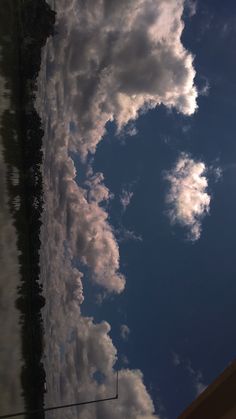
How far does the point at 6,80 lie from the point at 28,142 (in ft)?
27.1

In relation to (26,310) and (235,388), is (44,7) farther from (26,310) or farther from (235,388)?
(235,388)

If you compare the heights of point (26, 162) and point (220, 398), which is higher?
point (26, 162)

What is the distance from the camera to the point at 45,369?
52656 mm

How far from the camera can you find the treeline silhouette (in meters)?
47.6

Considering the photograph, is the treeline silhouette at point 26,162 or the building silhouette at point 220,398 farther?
the treeline silhouette at point 26,162

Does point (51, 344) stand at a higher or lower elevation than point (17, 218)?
lower

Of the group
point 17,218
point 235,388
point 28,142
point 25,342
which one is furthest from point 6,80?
point 235,388

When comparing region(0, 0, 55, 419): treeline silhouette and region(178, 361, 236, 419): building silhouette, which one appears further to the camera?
region(0, 0, 55, 419): treeline silhouette

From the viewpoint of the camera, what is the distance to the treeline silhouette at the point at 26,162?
156 feet

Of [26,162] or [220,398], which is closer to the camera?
[220,398]

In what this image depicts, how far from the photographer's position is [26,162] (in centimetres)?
4950

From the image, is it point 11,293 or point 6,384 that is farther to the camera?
point 11,293

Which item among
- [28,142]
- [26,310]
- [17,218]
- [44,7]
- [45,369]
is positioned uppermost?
[44,7]

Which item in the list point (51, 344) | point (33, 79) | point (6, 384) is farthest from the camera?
point (51, 344)
